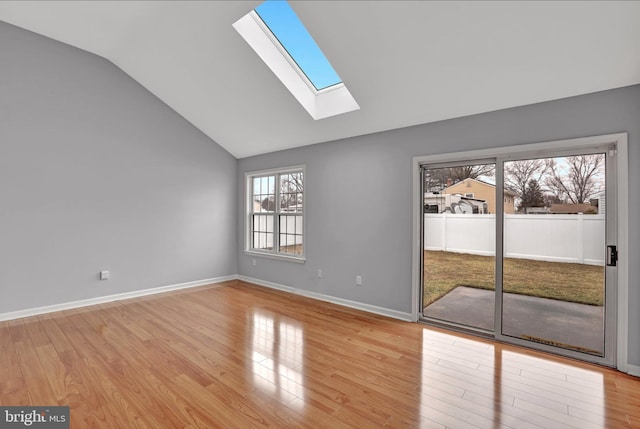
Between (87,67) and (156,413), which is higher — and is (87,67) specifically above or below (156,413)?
above

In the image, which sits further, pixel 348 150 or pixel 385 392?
pixel 348 150

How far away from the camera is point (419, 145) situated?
144 inches

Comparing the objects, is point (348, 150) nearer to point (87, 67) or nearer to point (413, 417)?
point (413, 417)

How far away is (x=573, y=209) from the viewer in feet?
9.23

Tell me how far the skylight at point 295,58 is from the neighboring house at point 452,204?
57.8 inches

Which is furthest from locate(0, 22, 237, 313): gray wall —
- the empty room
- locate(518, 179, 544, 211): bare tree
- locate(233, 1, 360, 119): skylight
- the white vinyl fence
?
locate(518, 179, 544, 211): bare tree

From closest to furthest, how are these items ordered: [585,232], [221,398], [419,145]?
[221,398] → [585,232] → [419,145]

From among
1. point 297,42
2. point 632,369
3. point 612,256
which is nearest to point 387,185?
point 297,42

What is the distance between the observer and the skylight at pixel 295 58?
333cm

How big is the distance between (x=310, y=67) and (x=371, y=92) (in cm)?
94

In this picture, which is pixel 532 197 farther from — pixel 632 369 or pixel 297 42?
pixel 297 42

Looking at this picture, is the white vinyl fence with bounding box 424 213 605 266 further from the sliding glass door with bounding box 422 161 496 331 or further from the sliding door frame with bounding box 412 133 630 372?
the sliding door frame with bounding box 412 133 630 372

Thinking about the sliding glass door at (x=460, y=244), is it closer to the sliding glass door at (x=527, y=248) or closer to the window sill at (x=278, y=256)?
the sliding glass door at (x=527, y=248)

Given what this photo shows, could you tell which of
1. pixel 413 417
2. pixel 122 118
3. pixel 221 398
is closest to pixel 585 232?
pixel 413 417
